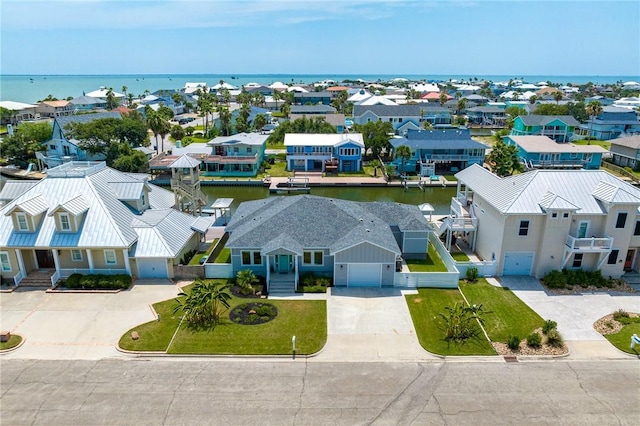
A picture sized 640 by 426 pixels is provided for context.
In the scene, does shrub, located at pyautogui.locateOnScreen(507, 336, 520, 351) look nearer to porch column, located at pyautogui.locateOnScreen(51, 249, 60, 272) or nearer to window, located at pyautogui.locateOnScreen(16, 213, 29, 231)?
porch column, located at pyautogui.locateOnScreen(51, 249, 60, 272)

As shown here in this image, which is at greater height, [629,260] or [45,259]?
[45,259]

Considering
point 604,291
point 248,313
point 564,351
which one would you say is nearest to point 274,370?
point 248,313

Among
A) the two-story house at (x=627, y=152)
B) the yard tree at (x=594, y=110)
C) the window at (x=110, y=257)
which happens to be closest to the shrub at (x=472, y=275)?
the window at (x=110, y=257)

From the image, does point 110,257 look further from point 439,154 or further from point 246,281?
point 439,154

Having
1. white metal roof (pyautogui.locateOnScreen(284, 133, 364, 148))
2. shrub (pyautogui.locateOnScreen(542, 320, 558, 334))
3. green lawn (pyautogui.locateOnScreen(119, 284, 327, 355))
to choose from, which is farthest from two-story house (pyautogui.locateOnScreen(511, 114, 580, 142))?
green lawn (pyautogui.locateOnScreen(119, 284, 327, 355))

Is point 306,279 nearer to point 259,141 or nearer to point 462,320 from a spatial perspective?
point 462,320

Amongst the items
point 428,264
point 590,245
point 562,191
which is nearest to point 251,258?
point 428,264

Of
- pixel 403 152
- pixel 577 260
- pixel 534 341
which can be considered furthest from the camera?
pixel 403 152
